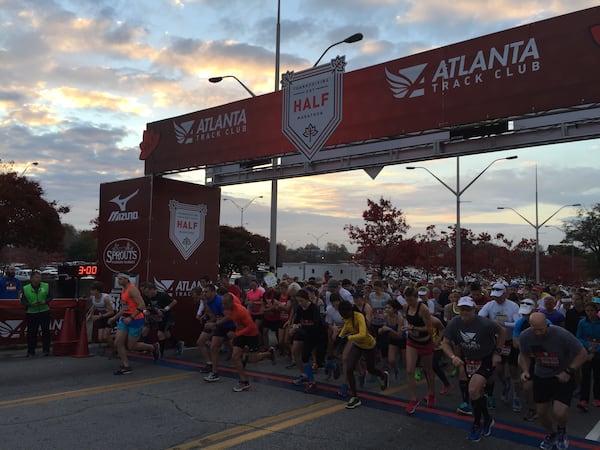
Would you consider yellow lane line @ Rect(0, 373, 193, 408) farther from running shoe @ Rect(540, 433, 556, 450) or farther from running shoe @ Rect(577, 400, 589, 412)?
running shoe @ Rect(577, 400, 589, 412)

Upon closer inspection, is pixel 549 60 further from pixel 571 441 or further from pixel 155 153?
pixel 155 153

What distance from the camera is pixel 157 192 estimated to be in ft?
44.1

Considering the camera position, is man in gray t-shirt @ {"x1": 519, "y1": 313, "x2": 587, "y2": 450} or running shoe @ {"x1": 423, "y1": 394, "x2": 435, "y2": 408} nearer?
man in gray t-shirt @ {"x1": 519, "y1": 313, "x2": 587, "y2": 450}

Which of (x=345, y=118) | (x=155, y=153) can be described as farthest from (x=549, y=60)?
(x=155, y=153)

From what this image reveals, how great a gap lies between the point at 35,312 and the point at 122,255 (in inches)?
108

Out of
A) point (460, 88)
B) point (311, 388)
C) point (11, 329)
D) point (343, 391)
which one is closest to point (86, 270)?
point (11, 329)

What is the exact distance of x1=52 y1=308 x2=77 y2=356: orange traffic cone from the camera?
11.2 metres

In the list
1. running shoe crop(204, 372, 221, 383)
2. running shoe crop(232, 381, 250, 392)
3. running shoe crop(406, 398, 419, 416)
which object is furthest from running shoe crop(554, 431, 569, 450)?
running shoe crop(204, 372, 221, 383)

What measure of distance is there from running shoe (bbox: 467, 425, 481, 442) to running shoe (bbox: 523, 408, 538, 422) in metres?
1.37

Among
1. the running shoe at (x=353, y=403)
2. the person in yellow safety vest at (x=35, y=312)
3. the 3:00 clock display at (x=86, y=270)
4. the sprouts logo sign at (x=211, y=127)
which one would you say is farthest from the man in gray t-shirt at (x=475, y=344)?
the 3:00 clock display at (x=86, y=270)

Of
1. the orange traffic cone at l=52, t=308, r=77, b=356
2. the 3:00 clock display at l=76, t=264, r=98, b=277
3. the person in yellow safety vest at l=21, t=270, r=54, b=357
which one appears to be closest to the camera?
the person in yellow safety vest at l=21, t=270, r=54, b=357

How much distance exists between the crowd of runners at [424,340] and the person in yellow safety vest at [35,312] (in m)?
1.05

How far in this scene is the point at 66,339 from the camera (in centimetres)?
1140

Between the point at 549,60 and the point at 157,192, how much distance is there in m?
9.62
